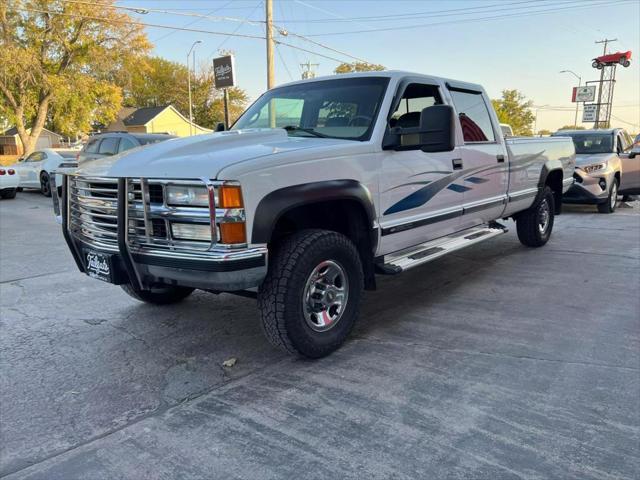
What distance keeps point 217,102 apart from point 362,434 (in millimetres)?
65676

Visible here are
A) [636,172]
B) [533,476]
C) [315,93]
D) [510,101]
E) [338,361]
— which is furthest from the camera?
[510,101]

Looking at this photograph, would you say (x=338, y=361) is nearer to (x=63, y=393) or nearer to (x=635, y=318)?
(x=63, y=393)

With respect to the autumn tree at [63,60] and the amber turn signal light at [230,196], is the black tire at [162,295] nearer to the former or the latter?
the amber turn signal light at [230,196]

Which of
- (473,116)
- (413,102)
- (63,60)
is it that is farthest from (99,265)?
(63,60)

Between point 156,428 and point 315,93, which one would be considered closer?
point 156,428

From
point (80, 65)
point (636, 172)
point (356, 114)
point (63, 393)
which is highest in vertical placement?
point (80, 65)

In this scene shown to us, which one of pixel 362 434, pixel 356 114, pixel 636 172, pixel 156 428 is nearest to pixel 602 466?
pixel 362 434

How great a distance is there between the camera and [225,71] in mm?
21422

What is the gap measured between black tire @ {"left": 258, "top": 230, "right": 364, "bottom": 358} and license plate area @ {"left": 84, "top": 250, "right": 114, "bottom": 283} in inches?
39.5

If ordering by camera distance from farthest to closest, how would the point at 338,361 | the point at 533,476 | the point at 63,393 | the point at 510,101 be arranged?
the point at 510,101 → the point at 338,361 → the point at 63,393 → the point at 533,476

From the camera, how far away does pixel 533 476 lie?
2.31 m

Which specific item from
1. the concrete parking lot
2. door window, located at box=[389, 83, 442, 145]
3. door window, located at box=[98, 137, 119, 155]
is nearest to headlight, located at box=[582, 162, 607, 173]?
the concrete parking lot

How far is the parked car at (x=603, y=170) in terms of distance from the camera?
Answer: 1025cm

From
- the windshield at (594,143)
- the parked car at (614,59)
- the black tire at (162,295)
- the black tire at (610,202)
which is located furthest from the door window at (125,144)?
the parked car at (614,59)
